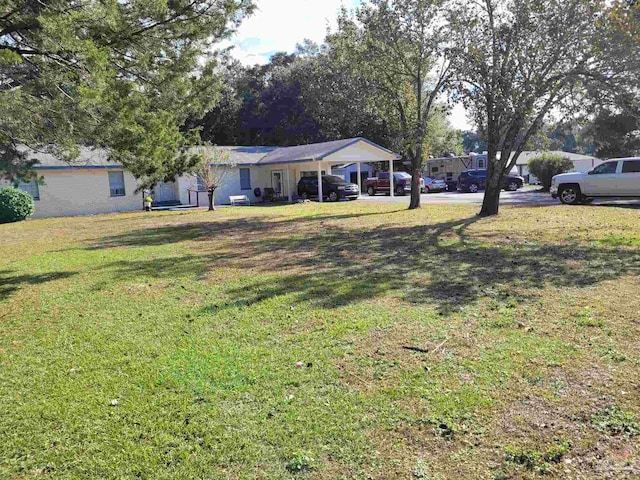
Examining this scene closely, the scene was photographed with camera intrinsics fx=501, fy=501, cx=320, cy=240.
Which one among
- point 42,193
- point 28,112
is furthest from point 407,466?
point 42,193

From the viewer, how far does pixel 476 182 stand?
117 ft

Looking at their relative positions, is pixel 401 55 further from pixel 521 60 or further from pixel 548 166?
pixel 548 166

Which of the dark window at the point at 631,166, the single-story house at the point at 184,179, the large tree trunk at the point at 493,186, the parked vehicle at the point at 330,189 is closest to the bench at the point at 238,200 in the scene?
the single-story house at the point at 184,179

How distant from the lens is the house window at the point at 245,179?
30953 millimetres

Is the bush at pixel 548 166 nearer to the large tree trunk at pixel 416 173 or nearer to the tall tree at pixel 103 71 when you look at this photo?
the large tree trunk at pixel 416 173

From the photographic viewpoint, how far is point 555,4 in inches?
468

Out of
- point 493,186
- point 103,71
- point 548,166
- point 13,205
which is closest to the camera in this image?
point 103,71

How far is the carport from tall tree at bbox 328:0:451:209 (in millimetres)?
7257

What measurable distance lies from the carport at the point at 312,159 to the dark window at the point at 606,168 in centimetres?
1282

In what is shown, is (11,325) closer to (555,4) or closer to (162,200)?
(555,4)

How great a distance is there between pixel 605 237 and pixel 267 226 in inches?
378

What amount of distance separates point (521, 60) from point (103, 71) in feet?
34.1

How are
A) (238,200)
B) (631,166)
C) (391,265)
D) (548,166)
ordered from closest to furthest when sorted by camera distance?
(391,265), (631,166), (238,200), (548,166)

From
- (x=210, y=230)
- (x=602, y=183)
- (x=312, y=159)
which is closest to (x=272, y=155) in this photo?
(x=312, y=159)
